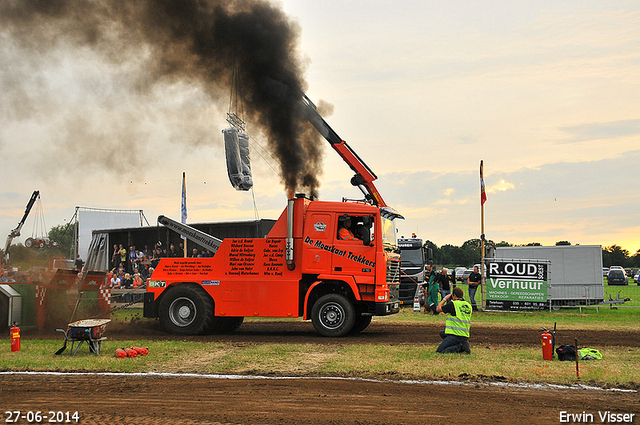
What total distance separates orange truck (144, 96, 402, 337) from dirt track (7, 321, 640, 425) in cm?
490

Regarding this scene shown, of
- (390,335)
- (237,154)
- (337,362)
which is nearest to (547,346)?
(337,362)

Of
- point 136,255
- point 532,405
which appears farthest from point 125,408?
point 136,255

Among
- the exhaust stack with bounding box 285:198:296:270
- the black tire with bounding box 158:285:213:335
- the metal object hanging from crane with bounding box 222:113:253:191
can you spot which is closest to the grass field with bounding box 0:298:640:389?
the black tire with bounding box 158:285:213:335

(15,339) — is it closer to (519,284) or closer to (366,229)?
(366,229)

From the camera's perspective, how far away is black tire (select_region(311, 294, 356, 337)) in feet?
45.6

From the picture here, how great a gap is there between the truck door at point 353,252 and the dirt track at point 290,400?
4.96m

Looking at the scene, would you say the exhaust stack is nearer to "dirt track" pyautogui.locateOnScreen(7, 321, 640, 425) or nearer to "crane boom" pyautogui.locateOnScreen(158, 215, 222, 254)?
"crane boom" pyautogui.locateOnScreen(158, 215, 222, 254)

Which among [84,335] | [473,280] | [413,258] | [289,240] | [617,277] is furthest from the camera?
[617,277]

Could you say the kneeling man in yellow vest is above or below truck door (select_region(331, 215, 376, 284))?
below

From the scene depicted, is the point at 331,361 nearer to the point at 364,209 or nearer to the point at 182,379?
the point at 182,379

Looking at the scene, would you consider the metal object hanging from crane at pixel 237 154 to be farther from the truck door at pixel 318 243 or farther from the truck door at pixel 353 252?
the truck door at pixel 353 252

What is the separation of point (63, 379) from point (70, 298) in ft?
23.8

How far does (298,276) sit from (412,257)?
13421mm

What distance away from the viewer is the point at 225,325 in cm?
1551
